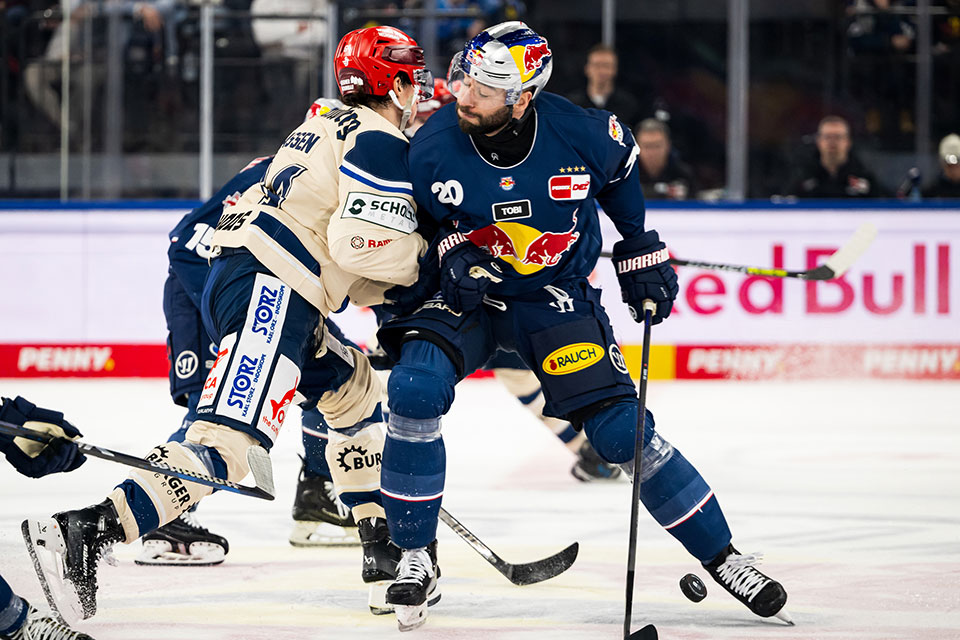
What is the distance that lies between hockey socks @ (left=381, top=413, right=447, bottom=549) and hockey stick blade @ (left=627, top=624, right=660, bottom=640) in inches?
17.9

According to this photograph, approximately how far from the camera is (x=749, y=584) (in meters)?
2.74

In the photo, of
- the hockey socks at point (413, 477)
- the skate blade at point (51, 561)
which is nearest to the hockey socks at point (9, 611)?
the skate blade at point (51, 561)

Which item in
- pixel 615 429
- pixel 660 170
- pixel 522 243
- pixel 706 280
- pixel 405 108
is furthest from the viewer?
pixel 660 170

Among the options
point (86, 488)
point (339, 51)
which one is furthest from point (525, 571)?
point (86, 488)

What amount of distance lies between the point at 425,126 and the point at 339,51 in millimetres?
331

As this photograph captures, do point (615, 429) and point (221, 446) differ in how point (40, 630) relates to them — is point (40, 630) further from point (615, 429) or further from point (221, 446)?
point (615, 429)

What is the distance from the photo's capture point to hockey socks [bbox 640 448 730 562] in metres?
2.76

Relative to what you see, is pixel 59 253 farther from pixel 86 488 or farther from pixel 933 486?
pixel 933 486

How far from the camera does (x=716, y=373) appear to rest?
6699 mm

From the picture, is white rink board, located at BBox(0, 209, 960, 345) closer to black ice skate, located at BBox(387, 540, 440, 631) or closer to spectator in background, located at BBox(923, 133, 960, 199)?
spectator in background, located at BBox(923, 133, 960, 199)

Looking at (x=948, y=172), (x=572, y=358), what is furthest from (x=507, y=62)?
(x=948, y=172)

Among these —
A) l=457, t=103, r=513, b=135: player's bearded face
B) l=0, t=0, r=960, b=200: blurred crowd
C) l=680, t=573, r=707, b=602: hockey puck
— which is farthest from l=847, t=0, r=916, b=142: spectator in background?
l=680, t=573, r=707, b=602: hockey puck

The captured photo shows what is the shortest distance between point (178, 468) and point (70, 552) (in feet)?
0.81

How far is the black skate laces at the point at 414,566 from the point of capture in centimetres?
269
